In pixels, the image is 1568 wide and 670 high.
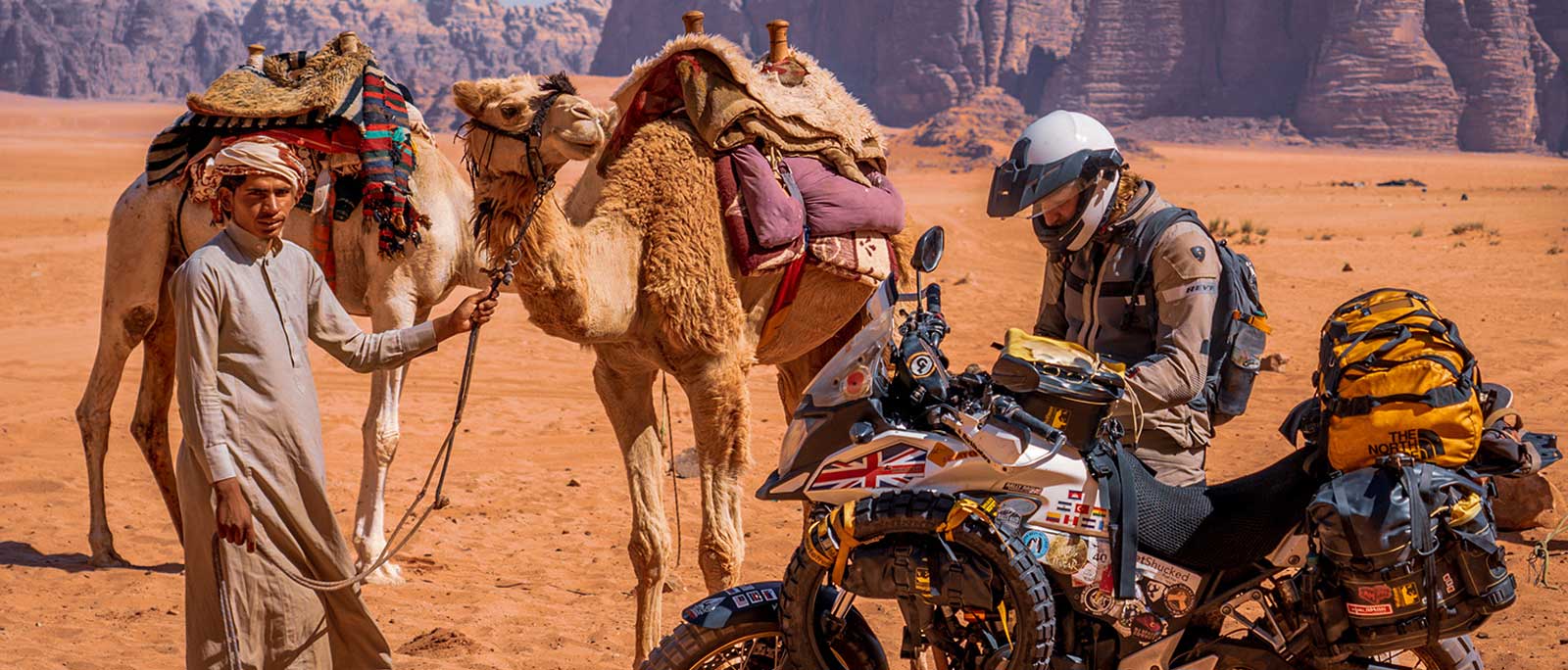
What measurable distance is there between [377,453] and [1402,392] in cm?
502

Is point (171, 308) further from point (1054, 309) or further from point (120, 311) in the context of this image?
point (1054, 309)

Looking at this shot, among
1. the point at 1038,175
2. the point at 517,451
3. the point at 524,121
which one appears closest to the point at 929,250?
the point at 1038,175

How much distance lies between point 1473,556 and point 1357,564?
0.93ft

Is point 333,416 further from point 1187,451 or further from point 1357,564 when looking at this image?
point 1357,564

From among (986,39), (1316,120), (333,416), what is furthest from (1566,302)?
(986,39)

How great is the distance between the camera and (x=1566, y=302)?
57.6 feet

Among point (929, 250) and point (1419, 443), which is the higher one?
point (929, 250)

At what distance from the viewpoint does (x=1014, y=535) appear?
10.8ft

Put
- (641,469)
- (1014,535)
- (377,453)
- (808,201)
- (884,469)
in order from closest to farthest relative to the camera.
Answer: (1014,535), (884,469), (641,469), (808,201), (377,453)

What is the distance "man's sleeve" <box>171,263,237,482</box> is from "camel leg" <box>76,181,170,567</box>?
3.86 metres

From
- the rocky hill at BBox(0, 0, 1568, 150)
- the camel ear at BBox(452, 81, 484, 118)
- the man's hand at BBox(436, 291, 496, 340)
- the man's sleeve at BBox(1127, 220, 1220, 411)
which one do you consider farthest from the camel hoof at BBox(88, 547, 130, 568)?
the rocky hill at BBox(0, 0, 1568, 150)

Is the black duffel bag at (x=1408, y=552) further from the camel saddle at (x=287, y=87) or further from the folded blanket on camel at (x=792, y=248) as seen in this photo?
the camel saddle at (x=287, y=87)

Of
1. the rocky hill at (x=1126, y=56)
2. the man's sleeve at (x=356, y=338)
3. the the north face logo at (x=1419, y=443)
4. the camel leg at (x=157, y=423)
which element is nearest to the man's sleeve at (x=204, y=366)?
the man's sleeve at (x=356, y=338)

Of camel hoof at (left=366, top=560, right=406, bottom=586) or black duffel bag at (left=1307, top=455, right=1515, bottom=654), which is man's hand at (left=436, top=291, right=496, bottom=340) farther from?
camel hoof at (left=366, top=560, right=406, bottom=586)
